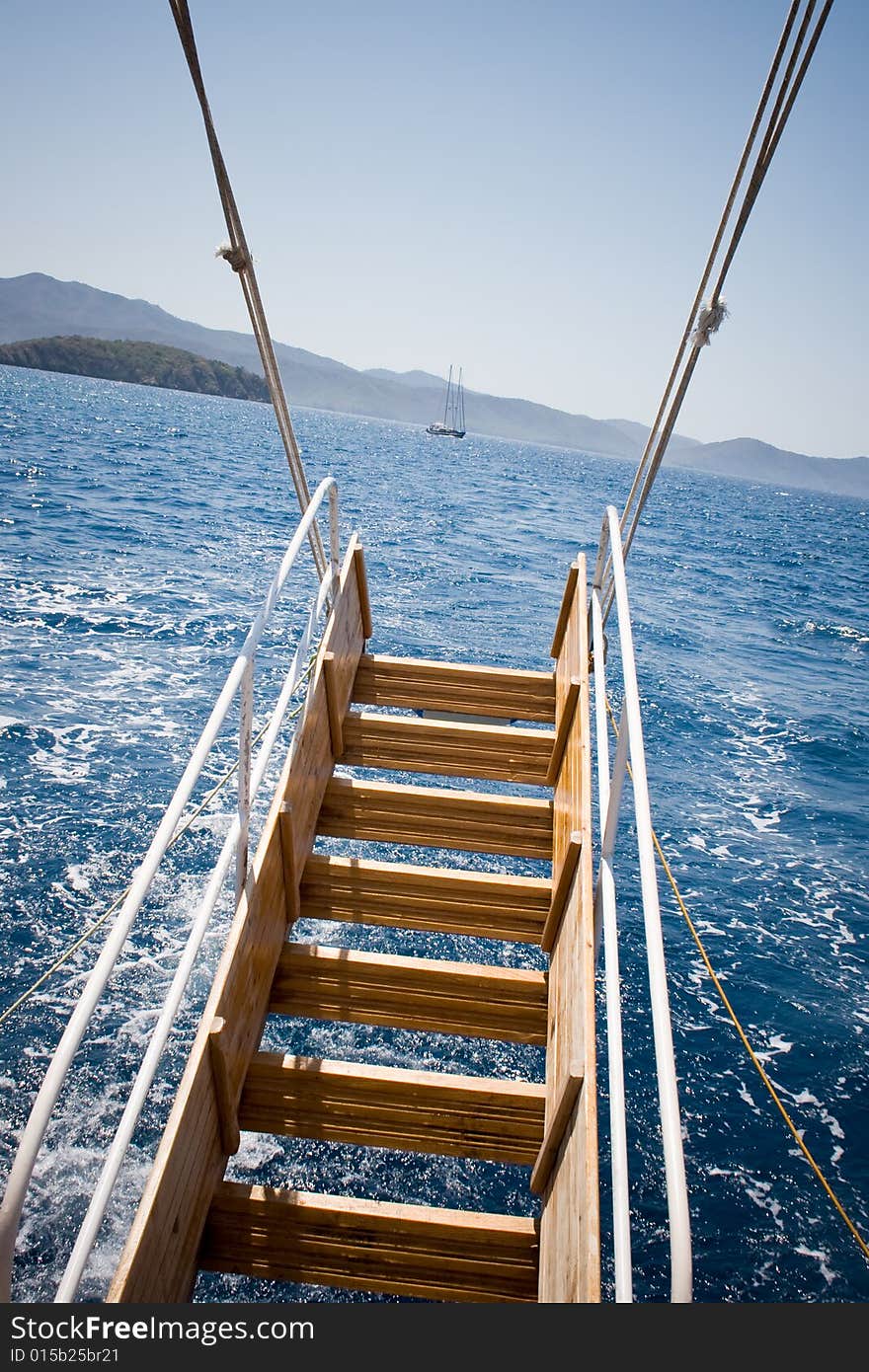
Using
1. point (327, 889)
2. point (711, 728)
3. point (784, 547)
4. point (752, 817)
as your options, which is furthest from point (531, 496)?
point (327, 889)

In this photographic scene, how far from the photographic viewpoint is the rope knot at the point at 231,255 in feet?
13.3

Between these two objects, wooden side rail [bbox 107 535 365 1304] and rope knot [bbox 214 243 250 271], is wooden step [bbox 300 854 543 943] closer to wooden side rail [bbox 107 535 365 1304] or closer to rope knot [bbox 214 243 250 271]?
wooden side rail [bbox 107 535 365 1304]

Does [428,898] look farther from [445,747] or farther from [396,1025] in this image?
[445,747]

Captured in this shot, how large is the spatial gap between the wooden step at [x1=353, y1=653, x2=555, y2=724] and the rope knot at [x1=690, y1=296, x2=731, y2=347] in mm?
2350

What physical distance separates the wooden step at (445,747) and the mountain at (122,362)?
6203 inches

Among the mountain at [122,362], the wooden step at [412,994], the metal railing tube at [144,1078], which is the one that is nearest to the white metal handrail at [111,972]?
the metal railing tube at [144,1078]

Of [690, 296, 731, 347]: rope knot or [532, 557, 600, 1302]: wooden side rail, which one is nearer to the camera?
[532, 557, 600, 1302]: wooden side rail

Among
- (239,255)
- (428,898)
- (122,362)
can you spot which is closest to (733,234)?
(239,255)

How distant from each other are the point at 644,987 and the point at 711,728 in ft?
25.2

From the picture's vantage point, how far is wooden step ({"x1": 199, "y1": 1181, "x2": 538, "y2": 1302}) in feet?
10.9

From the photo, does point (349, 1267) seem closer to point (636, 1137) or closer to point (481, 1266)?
point (481, 1266)

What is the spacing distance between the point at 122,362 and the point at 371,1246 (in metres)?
170

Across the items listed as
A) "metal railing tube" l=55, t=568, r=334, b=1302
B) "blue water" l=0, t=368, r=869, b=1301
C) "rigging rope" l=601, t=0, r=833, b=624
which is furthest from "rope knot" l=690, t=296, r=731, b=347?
"blue water" l=0, t=368, r=869, b=1301

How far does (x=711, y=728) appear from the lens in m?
14.9
